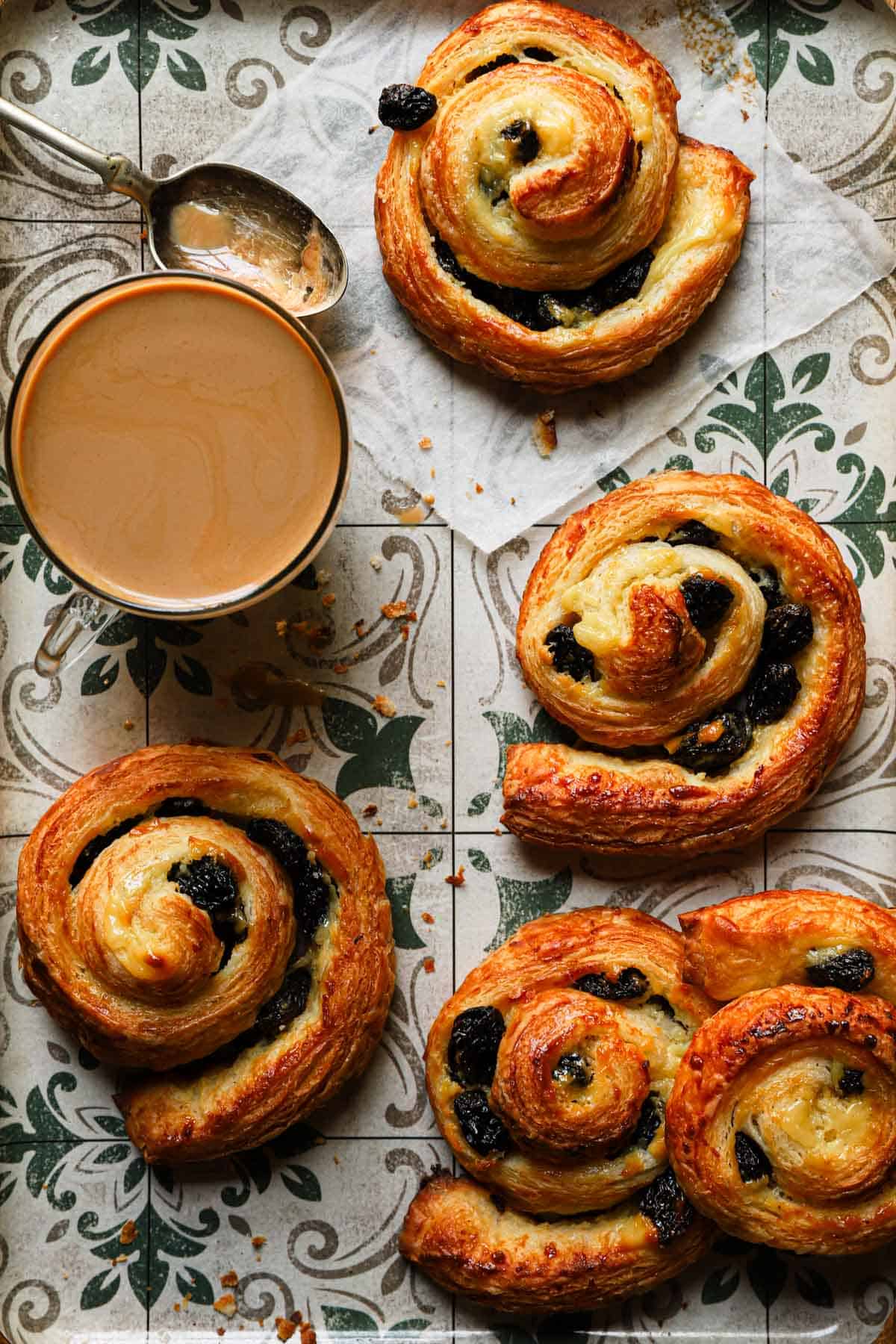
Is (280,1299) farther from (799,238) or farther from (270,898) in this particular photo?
(799,238)

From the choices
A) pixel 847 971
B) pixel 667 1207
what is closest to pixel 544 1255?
pixel 667 1207

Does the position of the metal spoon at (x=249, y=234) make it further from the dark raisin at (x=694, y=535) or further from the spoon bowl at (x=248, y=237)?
the dark raisin at (x=694, y=535)

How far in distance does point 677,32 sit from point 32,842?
6.69 ft

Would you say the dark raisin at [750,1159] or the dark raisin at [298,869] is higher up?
the dark raisin at [298,869]

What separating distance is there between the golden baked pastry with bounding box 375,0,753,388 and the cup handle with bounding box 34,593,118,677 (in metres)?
0.86

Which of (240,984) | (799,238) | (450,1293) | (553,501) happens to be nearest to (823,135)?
(799,238)

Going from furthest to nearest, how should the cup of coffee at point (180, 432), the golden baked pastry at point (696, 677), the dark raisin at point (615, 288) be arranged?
1. the dark raisin at point (615, 288)
2. the golden baked pastry at point (696, 677)
3. the cup of coffee at point (180, 432)

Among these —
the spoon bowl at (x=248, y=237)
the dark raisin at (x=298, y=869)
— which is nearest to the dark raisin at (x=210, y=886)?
the dark raisin at (x=298, y=869)

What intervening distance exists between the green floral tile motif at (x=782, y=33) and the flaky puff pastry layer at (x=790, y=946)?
1.64 m

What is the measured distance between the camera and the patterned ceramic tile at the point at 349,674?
2646mm

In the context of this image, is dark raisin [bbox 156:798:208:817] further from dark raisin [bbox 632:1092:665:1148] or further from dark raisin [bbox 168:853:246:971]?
dark raisin [bbox 632:1092:665:1148]

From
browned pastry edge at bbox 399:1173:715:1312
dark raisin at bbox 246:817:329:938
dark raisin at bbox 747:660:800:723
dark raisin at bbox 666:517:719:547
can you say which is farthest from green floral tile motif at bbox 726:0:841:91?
browned pastry edge at bbox 399:1173:715:1312

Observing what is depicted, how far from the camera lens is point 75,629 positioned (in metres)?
2.63

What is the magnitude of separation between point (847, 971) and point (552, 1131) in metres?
0.60
